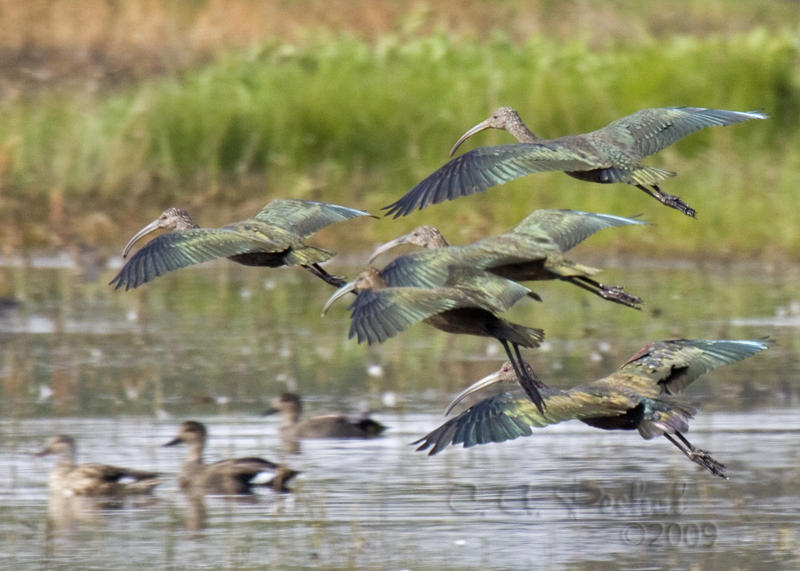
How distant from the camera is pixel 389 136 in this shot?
16906 mm

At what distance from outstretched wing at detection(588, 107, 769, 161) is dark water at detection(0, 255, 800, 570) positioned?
146 cm

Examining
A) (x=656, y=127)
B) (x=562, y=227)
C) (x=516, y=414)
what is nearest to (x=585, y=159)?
(x=562, y=227)

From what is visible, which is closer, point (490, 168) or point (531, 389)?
point (490, 168)

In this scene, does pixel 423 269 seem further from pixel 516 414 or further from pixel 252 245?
pixel 516 414

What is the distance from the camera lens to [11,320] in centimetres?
1291

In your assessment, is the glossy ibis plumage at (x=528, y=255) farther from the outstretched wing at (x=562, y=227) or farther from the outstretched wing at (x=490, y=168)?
the outstretched wing at (x=490, y=168)

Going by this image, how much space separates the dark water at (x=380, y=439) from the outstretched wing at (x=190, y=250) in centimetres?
125

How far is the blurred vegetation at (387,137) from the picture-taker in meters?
15.4

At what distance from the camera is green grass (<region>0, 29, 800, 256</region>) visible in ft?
51.1

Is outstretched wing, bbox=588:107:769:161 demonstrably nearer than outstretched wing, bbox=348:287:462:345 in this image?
No

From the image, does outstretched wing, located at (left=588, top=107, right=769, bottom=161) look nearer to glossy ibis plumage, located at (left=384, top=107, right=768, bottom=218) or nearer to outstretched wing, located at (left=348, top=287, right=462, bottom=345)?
glossy ibis plumage, located at (left=384, top=107, right=768, bottom=218)

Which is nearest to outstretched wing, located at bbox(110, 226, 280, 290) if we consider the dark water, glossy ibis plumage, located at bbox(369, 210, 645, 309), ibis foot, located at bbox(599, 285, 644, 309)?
glossy ibis plumage, located at bbox(369, 210, 645, 309)

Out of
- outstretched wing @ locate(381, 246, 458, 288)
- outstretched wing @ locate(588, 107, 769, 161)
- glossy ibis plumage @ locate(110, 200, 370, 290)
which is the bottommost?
outstretched wing @ locate(381, 246, 458, 288)

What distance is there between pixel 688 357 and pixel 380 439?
2.77 m
